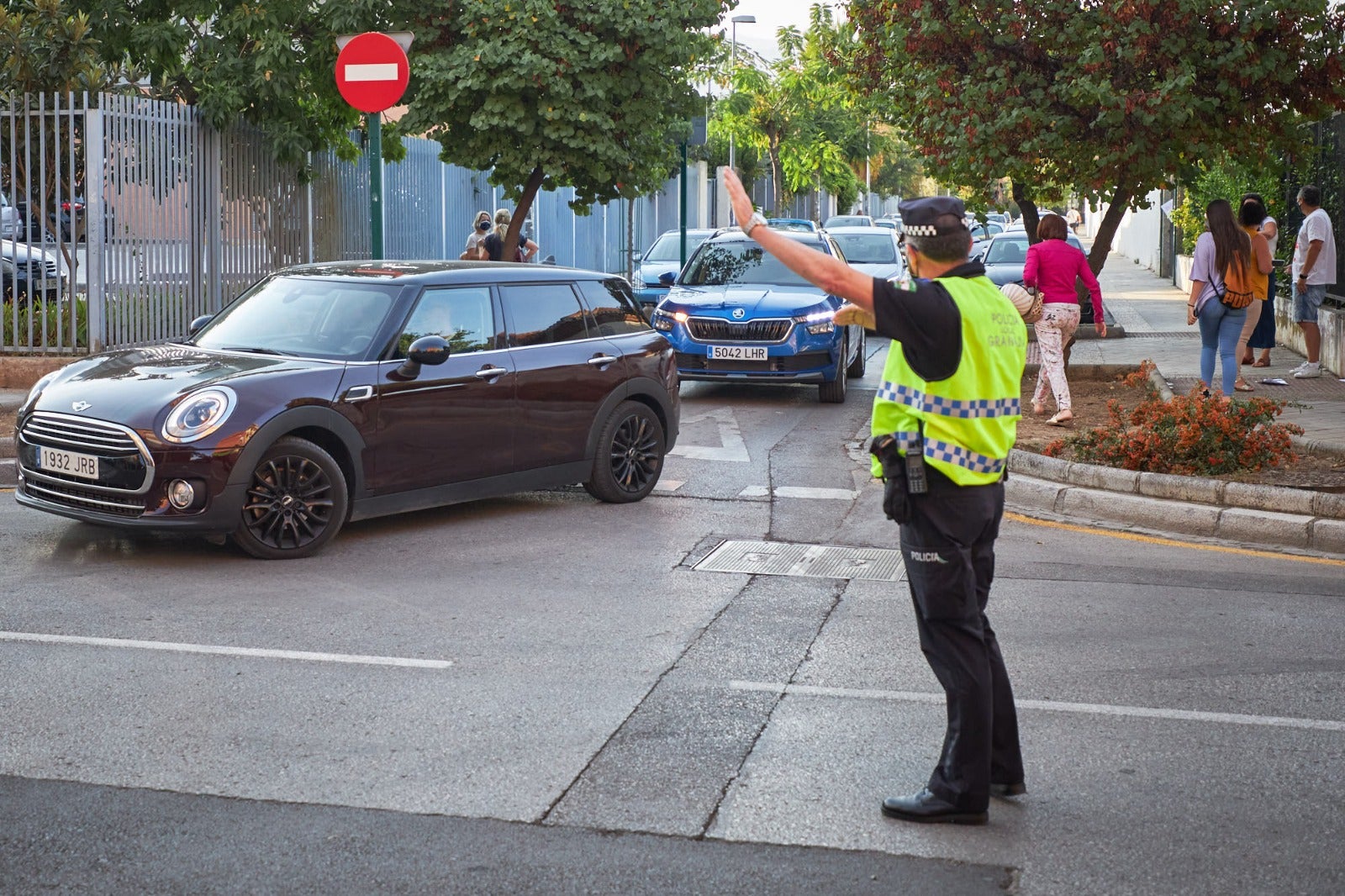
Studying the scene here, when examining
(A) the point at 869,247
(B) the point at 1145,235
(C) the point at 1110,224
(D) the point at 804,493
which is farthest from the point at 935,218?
(B) the point at 1145,235

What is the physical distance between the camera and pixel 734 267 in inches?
638

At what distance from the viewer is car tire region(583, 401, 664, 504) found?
9750 mm

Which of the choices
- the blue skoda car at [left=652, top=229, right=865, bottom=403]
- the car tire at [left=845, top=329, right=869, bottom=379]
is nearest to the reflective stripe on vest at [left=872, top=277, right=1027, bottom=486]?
the blue skoda car at [left=652, top=229, right=865, bottom=403]

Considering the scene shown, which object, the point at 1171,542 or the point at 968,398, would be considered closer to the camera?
the point at 968,398

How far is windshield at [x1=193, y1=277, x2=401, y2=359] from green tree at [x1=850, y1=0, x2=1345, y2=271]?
22.7 feet

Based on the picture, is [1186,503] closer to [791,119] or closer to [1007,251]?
[1007,251]

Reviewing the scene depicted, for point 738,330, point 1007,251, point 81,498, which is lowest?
point 81,498

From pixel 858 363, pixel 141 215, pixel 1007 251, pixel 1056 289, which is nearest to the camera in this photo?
pixel 1056 289

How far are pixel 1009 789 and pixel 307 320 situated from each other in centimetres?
539

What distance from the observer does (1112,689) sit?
584 cm

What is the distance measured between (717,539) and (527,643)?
2557mm

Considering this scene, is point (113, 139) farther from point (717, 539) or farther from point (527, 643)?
point (527, 643)

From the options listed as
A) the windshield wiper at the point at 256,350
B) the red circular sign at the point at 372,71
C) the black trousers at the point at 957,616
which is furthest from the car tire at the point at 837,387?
the black trousers at the point at 957,616

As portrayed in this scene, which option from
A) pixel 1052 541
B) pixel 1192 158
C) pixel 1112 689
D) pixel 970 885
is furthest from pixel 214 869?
pixel 1192 158
